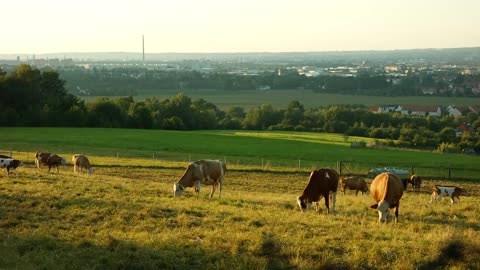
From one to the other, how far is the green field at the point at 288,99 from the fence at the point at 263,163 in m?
83.7

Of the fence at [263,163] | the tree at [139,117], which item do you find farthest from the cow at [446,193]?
the tree at [139,117]

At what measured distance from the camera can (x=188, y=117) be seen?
102 m

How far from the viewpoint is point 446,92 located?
581 ft

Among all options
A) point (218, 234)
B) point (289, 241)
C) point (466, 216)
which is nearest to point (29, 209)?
point (218, 234)

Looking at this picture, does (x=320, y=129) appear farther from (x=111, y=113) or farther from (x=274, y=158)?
(x=274, y=158)

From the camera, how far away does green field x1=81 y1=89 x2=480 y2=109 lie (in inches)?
5732

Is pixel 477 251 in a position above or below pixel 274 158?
above

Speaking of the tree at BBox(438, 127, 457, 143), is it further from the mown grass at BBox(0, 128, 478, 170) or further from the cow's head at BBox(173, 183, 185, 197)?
the cow's head at BBox(173, 183, 185, 197)

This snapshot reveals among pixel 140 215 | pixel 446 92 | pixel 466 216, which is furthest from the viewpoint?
pixel 446 92

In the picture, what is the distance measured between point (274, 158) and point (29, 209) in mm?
36765

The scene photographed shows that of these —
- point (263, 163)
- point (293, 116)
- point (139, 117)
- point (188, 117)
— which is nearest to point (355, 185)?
point (263, 163)

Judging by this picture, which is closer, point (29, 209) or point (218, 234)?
point (218, 234)

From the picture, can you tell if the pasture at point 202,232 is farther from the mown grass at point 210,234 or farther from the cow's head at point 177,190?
the cow's head at point 177,190

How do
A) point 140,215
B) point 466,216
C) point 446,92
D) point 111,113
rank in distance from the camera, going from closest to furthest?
point 140,215, point 466,216, point 111,113, point 446,92
